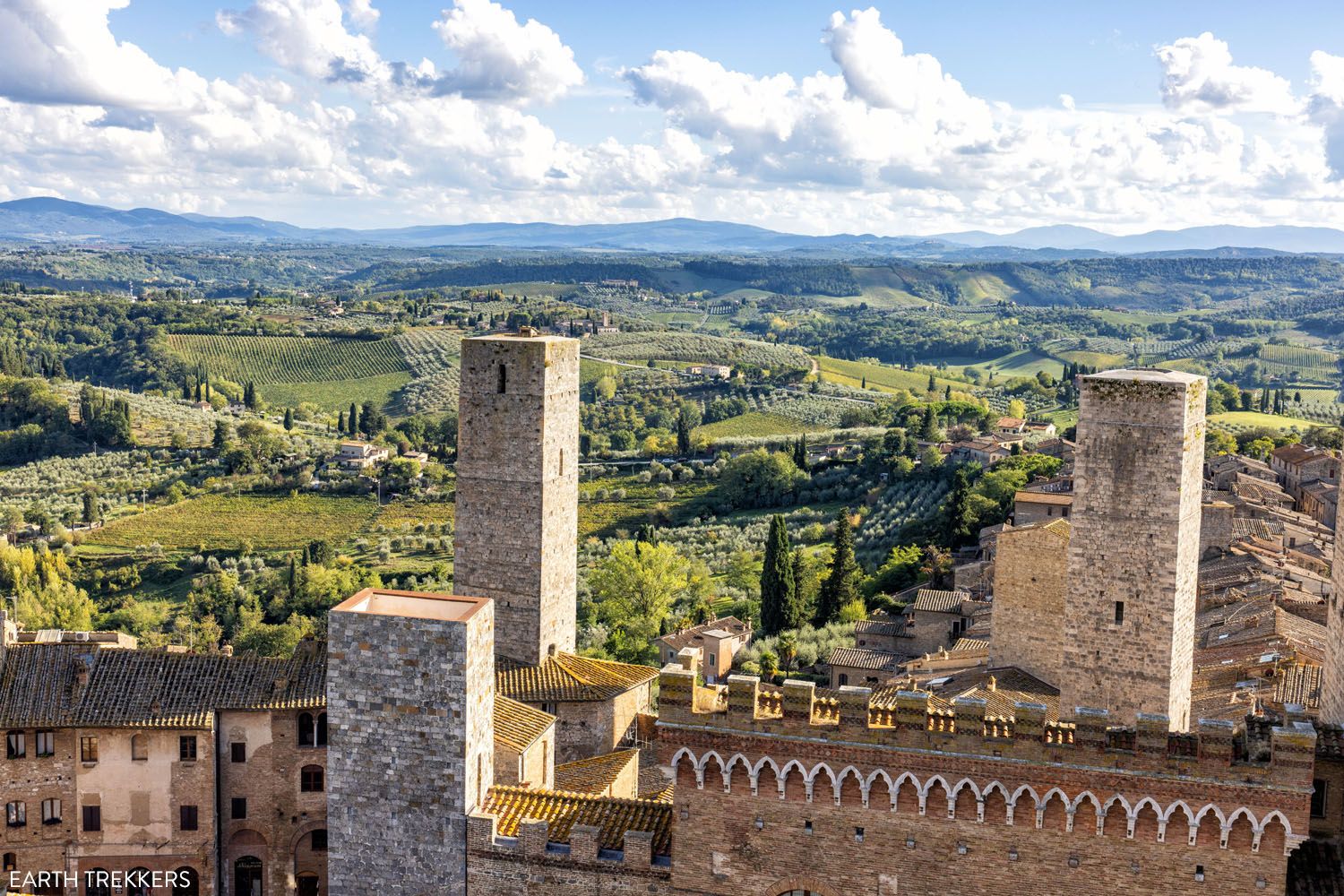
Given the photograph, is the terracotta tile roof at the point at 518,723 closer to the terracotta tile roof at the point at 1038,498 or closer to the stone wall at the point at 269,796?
the stone wall at the point at 269,796

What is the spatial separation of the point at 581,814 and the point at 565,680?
25.9 ft

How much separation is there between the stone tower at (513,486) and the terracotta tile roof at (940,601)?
968 inches

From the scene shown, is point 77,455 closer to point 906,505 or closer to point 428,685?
point 906,505

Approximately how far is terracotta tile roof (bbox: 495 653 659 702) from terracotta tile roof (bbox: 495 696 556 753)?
1263mm

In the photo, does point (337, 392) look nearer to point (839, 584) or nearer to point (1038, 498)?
point (839, 584)

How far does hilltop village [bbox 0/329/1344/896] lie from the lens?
17453 millimetres

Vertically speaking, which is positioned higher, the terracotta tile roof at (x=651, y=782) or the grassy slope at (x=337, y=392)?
the terracotta tile roof at (x=651, y=782)

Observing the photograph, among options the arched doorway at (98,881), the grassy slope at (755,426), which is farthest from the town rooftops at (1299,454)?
the arched doorway at (98,881)

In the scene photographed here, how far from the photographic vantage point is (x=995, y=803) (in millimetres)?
17688

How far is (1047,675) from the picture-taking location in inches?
1184

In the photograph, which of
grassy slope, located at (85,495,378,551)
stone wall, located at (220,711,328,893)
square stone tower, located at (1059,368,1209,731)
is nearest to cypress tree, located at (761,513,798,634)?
stone wall, located at (220,711,328,893)

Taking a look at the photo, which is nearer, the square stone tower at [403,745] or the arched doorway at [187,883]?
the square stone tower at [403,745]

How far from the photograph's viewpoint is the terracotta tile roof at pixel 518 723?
2338 centimetres

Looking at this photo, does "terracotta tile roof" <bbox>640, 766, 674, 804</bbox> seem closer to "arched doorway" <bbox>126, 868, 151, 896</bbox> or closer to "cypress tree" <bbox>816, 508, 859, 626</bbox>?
"arched doorway" <bbox>126, 868, 151, 896</bbox>
